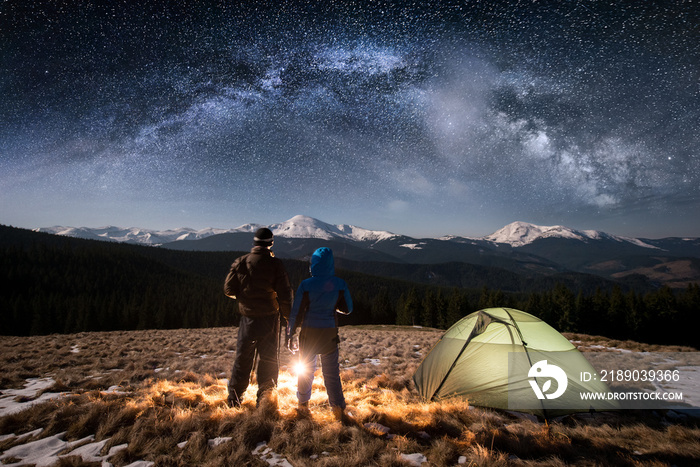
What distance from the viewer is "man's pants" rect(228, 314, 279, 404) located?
18.8 feet

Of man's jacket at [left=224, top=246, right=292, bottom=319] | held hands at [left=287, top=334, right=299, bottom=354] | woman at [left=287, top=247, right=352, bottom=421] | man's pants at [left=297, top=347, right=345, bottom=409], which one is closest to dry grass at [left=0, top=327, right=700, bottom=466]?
man's pants at [left=297, top=347, right=345, bottom=409]

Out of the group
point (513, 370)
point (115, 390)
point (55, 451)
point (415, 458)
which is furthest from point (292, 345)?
point (115, 390)

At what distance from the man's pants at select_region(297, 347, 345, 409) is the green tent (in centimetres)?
286

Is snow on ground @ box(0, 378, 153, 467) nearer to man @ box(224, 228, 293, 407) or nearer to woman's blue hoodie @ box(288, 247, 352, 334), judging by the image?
man @ box(224, 228, 293, 407)

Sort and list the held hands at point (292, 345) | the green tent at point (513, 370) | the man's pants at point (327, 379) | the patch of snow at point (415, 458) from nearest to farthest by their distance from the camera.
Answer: the patch of snow at point (415, 458), the man's pants at point (327, 379), the held hands at point (292, 345), the green tent at point (513, 370)

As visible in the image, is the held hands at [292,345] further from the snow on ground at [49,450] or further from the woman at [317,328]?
the snow on ground at [49,450]

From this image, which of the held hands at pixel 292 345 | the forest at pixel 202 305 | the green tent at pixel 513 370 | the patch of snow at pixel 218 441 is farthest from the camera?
the forest at pixel 202 305

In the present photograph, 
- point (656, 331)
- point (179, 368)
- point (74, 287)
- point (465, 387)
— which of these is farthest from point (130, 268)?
point (656, 331)

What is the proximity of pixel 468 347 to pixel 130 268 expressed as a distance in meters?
177

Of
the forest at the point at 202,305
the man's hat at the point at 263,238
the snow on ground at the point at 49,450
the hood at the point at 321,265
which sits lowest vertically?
the forest at the point at 202,305

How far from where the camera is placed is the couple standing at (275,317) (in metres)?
5.58

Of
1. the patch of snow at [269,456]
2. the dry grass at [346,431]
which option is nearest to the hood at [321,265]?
the dry grass at [346,431]

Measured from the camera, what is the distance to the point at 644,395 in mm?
7031

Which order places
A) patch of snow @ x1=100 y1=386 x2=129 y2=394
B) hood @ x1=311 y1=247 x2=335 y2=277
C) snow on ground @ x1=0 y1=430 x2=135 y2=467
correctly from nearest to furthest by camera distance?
snow on ground @ x1=0 y1=430 x2=135 y2=467 < hood @ x1=311 y1=247 x2=335 y2=277 < patch of snow @ x1=100 y1=386 x2=129 y2=394
